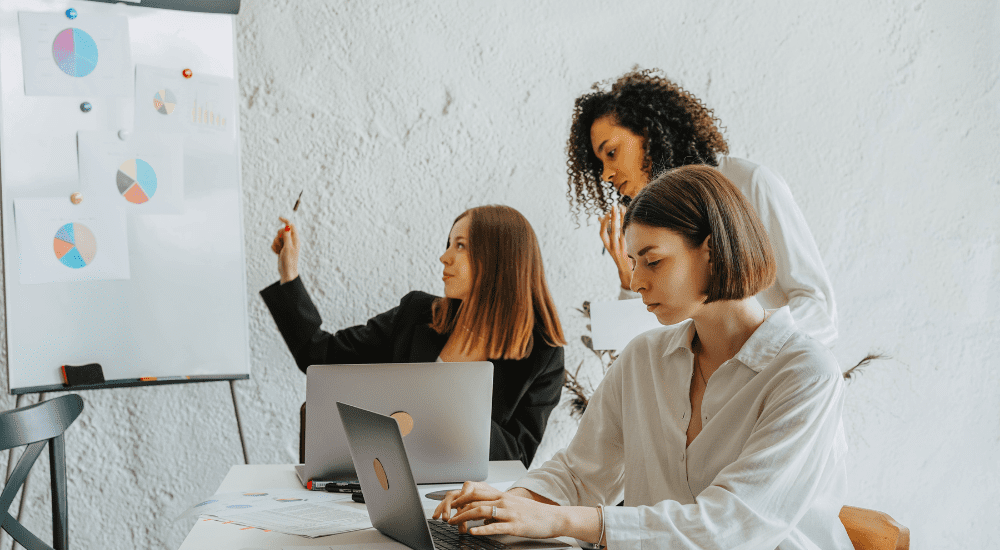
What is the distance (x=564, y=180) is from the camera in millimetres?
2559

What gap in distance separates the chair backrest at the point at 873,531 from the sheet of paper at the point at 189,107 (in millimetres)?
1800

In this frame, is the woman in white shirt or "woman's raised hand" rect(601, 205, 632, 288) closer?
the woman in white shirt

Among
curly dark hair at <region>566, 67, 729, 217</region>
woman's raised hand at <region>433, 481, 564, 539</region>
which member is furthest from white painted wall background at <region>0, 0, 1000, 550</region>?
woman's raised hand at <region>433, 481, 564, 539</region>

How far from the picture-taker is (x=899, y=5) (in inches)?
105

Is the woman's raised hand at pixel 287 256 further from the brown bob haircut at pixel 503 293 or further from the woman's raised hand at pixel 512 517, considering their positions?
the woman's raised hand at pixel 512 517

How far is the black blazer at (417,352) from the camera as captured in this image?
6.41 feet

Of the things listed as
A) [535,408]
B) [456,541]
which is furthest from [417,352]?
[456,541]

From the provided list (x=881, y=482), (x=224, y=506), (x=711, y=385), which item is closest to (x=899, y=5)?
(x=881, y=482)

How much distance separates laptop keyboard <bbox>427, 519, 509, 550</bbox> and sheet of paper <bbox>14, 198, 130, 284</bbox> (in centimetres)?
139

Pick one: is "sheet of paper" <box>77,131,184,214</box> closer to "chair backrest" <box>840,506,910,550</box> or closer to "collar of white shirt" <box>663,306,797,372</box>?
"collar of white shirt" <box>663,306,797,372</box>

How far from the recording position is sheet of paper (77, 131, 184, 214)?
1969 mm

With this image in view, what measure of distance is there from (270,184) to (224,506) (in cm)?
139

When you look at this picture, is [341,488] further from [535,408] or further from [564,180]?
[564,180]

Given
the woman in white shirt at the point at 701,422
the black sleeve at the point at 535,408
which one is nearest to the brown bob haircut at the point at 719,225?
the woman in white shirt at the point at 701,422
